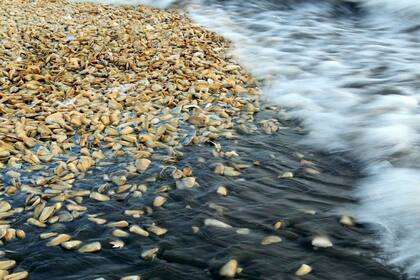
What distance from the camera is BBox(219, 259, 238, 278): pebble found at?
3281mm

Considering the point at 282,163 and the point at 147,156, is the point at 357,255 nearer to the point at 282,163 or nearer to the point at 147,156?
the point at 282,163

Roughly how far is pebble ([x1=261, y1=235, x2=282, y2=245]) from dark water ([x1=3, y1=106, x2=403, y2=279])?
0.13ft

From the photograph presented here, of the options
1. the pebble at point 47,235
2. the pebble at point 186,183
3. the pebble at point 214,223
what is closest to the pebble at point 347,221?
the pebble at point 214,223

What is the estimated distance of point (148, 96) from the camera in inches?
252

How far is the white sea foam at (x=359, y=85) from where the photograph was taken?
415cm

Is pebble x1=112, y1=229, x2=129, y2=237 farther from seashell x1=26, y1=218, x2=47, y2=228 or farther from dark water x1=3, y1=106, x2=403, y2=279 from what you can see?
seashell x1=26, y1=218, x2=47, y2=228

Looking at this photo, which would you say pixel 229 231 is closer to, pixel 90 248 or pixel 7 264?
pixel 90 248

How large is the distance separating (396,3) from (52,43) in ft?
28.8

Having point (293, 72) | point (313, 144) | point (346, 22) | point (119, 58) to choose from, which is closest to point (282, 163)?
point (313, 144)

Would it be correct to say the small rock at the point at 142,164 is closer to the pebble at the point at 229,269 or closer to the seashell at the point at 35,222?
the seashell at the point at 35,222

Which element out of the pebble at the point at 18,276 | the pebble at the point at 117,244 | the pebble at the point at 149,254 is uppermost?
the pebble at the point at 117,244

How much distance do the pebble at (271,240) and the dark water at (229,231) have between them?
38mm

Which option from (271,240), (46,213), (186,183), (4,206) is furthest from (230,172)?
(4,206)

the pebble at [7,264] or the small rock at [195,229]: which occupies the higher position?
the small rock at [195,229]
